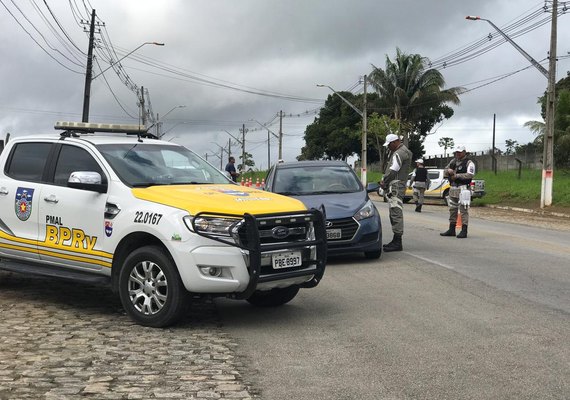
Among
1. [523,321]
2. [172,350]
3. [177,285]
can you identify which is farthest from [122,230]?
[523,321]

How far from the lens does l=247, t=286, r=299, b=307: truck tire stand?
23.4ft

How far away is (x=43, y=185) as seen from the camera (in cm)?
720

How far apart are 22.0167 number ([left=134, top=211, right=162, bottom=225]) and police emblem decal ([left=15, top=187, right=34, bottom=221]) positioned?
173 centimetres

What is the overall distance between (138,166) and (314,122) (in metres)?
80.3

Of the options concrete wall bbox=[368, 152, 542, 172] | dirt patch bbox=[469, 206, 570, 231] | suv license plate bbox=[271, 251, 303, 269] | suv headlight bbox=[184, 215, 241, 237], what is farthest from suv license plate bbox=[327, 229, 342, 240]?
concrete wall bbox=[368, 152, 542, 172]

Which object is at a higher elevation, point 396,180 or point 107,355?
point 396,180

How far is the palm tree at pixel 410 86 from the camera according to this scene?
5612 centimetres

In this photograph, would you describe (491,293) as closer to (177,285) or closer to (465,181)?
(177,285)

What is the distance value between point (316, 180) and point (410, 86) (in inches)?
1876

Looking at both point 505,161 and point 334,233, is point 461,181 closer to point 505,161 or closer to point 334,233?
point 334,233

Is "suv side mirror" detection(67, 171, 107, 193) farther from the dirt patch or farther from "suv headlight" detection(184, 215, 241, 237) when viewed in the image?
the dirt patch

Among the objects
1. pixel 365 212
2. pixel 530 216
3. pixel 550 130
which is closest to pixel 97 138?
Result: pixel 365 212

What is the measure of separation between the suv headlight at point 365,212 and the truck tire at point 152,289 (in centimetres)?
448

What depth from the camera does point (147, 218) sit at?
6.07m
